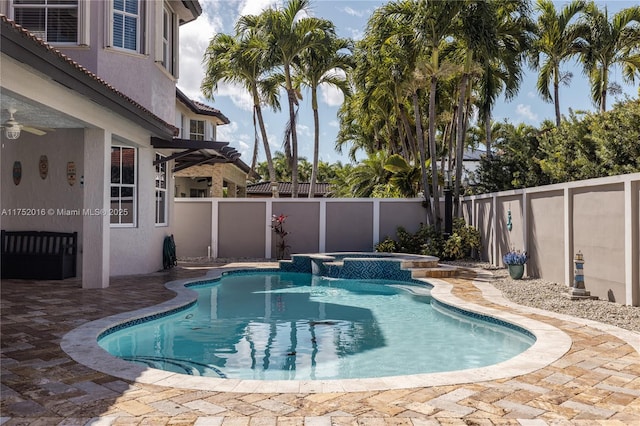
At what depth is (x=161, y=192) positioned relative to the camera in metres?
13.7

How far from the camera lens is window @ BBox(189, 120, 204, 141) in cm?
2408

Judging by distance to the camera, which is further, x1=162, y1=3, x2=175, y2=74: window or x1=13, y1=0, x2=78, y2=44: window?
x1=162, y1=3, x2=175, y2=74: window

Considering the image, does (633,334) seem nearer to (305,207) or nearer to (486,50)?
(486,50)

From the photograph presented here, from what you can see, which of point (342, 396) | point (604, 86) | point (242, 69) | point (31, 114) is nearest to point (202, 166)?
point (242, 69)

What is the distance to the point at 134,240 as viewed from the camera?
1195 centimetres

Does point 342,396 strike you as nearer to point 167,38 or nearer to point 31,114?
point 31,114

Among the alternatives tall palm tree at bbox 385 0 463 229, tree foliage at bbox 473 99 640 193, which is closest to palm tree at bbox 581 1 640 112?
tree foliage at bbox 473 99 640 193

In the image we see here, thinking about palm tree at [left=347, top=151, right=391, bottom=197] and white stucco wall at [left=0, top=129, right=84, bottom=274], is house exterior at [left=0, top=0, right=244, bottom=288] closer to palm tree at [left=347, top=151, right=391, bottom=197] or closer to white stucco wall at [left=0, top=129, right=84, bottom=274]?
white stucco wall at [left=0, top=129, right=84, bottom=274]

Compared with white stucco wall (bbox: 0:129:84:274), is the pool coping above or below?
below

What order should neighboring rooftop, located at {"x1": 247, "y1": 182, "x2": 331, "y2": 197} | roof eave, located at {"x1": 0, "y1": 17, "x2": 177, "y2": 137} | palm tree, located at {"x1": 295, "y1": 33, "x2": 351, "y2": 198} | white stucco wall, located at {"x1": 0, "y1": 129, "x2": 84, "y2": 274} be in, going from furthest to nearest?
neighboring rooftop, located at {"x1": 247, "y1": 182, "x2": 331, "y2": 197}
palm tree, located at {"x1": 295, "y1": 33, "x2": 351, "y2": 198}
white stucco wall, located at {"x1": 0, "y1": 129, "x2": 84, "y2": 274}
roof eave, located at {"x1": 0, "y1": 17, "x2": 177, "y2": 137}

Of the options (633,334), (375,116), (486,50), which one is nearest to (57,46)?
(486,50)

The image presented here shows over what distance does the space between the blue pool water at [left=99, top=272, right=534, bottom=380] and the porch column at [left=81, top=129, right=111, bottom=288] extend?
2.11 m

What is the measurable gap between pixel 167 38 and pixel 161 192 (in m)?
4.14

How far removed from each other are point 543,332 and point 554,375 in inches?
73.1
